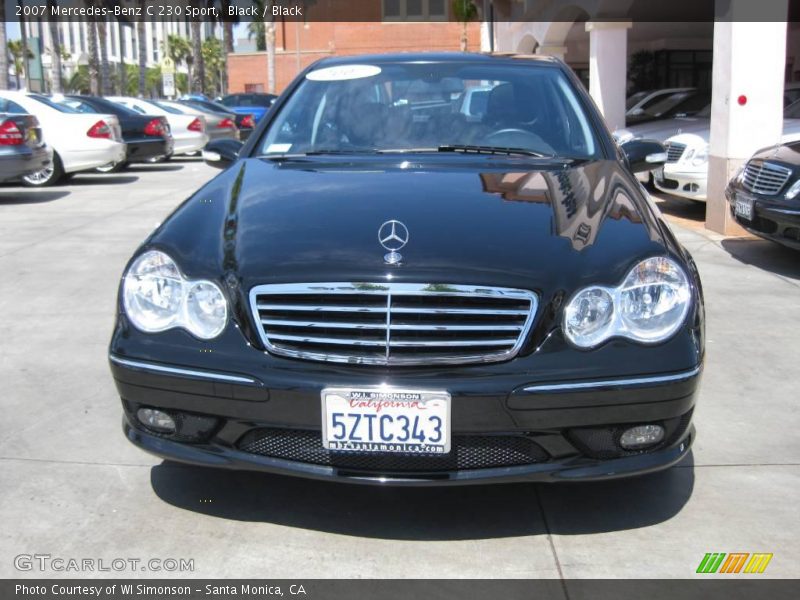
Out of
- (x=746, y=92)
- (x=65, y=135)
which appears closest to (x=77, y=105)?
(x=65, y=135)

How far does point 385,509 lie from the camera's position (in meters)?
3.33

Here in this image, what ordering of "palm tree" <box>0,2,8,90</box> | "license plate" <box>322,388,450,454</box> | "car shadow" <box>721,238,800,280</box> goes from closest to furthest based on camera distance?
"license plate" <box>322,388,450,454</box> → "car shadow" <box>721,238,800,280</box> → "palm tree" <box>0,2,8,90</box>

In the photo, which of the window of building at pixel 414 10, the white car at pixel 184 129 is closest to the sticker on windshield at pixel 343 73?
the white car at pixel 184 129

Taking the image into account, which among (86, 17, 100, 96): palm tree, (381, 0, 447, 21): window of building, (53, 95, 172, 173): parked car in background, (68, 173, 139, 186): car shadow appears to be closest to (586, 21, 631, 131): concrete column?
(53, 95, 172, 173): parked car in background

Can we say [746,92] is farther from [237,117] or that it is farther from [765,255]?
[237,117]

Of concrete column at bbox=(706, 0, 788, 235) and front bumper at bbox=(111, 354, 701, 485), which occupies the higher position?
concrete column at bbox=(706, 0, 788, 235)

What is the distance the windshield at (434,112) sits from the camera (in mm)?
4215

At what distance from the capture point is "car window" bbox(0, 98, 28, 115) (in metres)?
14.1

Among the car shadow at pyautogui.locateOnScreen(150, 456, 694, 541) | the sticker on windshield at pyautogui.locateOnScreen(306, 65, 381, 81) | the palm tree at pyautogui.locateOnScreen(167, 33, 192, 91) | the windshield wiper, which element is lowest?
the car shadow at pyautogui.locateOnScreen(150, 456, 694, 541)

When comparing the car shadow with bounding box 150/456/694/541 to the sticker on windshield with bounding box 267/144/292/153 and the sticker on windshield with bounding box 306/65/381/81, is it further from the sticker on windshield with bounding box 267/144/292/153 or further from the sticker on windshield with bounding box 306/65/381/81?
the sticker on windshield with bounding box 306/65/381/81

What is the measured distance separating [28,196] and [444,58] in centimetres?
987
